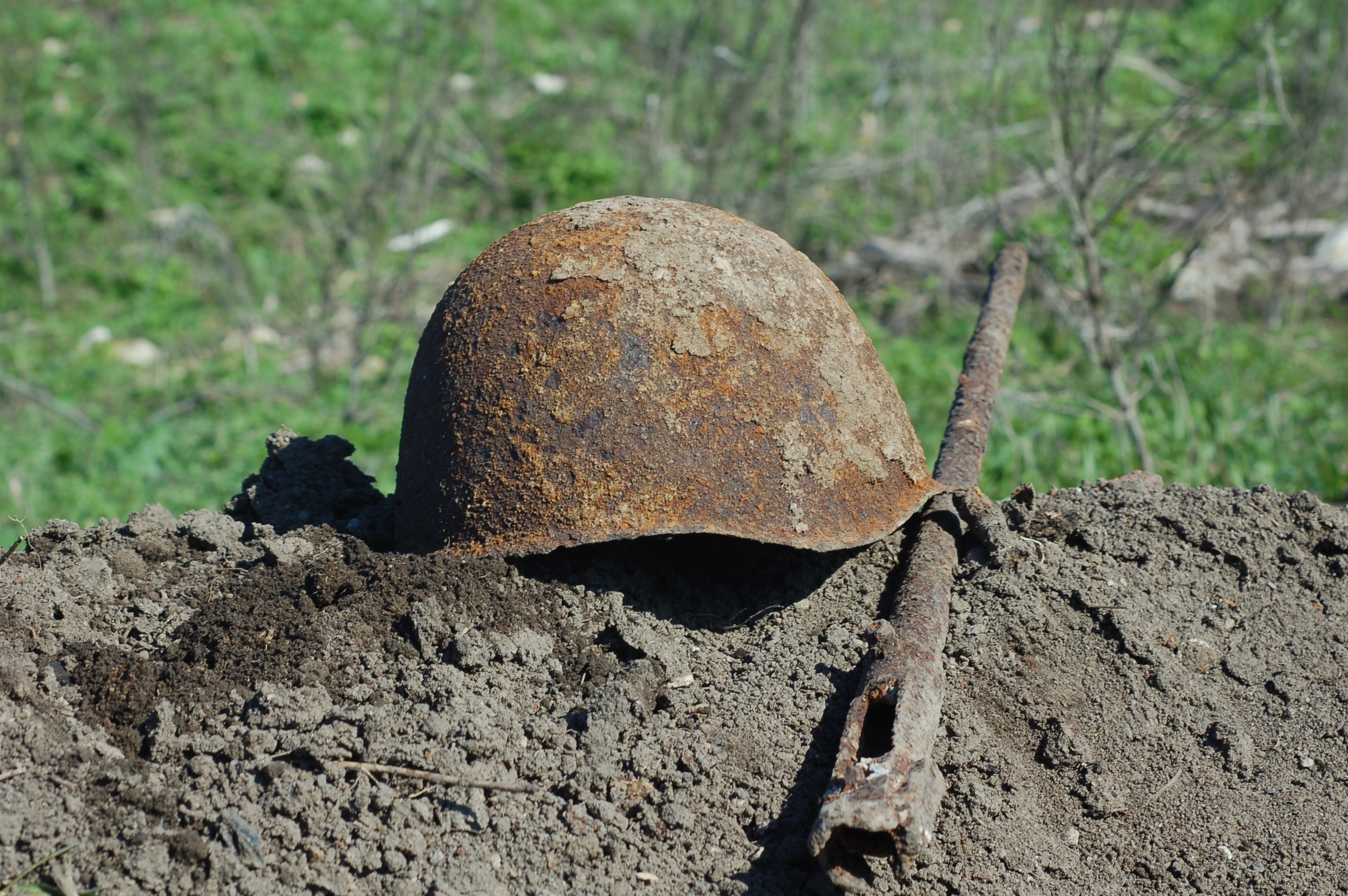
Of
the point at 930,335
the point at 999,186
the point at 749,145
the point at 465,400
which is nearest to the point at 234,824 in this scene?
the point at 465,400

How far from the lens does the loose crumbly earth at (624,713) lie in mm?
2082

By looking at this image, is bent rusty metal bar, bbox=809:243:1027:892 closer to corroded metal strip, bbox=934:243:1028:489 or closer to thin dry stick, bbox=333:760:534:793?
corroded metal strip, bbox=934:243:1028:489

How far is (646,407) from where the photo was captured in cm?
241

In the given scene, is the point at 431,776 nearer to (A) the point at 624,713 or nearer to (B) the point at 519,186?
(A) the point at 624,713

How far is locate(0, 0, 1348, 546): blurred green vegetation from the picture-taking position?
5398 millimetres

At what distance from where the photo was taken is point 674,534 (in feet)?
7.80

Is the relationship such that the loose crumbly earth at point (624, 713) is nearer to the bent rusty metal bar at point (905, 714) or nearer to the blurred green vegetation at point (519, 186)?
the bent rusty metal bar at point (905, 714)

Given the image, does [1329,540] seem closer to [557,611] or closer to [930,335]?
[557,611]

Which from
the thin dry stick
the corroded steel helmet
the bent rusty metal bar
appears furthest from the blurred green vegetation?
the thin dry stick

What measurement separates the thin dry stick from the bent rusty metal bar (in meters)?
0.62

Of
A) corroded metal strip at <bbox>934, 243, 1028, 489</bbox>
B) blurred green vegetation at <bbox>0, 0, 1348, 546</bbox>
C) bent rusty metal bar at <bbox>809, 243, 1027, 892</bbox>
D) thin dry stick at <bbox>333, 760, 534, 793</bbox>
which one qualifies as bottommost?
thin dry stick at <bbox>333, 760, 534, 793</bbox>

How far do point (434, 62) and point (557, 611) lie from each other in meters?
7.00

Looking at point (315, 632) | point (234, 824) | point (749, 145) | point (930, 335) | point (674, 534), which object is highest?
point (749, 145)

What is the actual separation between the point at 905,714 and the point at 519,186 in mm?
6930
